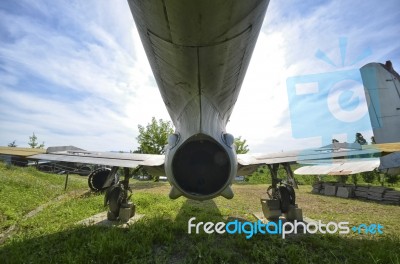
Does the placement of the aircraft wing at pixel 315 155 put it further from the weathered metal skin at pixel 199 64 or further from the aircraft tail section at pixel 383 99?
the aircraft tail section at pixel 383 99

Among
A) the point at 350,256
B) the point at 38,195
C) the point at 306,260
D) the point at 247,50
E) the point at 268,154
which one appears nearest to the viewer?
the point at 247,50

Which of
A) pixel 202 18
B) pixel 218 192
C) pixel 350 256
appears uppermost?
pixel 202 18

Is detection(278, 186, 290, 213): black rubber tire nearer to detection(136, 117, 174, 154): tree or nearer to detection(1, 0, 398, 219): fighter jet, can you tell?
detection(1, 0, 398, 219): fighter jet

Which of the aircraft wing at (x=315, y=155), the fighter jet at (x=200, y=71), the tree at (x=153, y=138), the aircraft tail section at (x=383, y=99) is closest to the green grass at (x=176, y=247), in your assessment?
the fighter jet at (x=200, y=71)

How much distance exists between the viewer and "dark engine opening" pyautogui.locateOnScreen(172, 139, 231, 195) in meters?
3.47

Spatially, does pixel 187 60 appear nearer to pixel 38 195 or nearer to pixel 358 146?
pixel 358 146

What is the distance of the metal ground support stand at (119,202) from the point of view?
6574 millimetres

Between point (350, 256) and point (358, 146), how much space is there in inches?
102

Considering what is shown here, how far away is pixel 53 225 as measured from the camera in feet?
22.4

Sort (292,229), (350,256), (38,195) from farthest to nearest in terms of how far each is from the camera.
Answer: (38,195), (292,229), (350,256)

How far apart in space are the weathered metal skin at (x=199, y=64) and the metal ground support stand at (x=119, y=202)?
126 inches

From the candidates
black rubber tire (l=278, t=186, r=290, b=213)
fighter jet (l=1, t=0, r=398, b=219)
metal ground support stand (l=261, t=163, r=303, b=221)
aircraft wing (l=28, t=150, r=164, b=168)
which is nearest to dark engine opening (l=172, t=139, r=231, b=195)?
fighter jet (l=1, t=0, r=398, b=219)

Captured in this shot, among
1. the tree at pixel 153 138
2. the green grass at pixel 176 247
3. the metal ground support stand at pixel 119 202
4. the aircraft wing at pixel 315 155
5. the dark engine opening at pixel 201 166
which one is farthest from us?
the tree at pixel 153 138

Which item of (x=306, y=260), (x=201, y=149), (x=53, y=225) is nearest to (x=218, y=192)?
(x=201, y=149)
